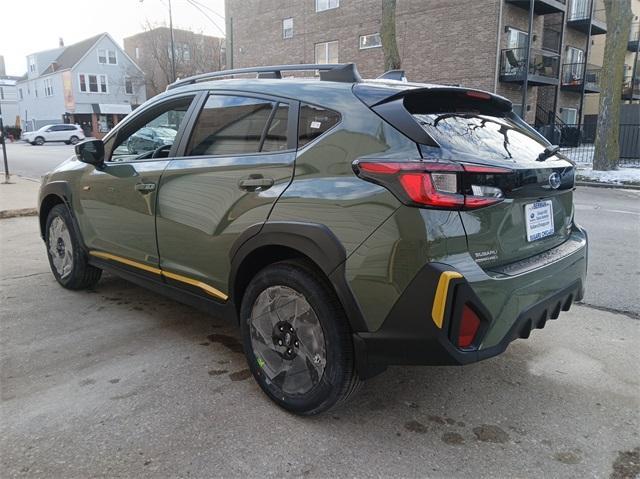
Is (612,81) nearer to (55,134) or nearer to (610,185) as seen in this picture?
(610,185)

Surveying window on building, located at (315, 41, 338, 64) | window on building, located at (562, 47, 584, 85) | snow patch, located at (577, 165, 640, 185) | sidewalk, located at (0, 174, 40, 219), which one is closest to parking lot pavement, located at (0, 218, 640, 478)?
sidewalk, located at (0, 174, 40, 219)

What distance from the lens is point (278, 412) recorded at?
8.95 feet

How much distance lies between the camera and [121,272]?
12.9 feet

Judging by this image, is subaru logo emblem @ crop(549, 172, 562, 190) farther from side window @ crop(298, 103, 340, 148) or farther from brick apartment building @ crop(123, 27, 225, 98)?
brick apartment building @ crop(123, 27, 225, 98)

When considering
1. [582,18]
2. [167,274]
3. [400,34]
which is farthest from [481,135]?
[582,18]

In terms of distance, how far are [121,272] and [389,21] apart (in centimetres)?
1565

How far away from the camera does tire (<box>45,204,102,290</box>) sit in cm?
444

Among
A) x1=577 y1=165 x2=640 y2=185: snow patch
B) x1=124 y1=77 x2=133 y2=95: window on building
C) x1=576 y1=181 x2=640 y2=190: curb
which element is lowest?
x1=576 y1=181 x2=640 y2=190: curb

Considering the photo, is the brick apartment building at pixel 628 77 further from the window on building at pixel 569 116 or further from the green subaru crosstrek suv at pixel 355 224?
the green subaru crosstrek suv at pixel 355 224

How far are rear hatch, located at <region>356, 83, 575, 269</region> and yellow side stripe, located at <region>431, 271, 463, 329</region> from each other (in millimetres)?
193

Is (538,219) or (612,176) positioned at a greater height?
(538,219)

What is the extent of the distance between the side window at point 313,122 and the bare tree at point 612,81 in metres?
15.5

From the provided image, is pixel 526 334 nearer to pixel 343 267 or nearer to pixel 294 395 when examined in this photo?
pixel 343 267

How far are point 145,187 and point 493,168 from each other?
2262 mm
